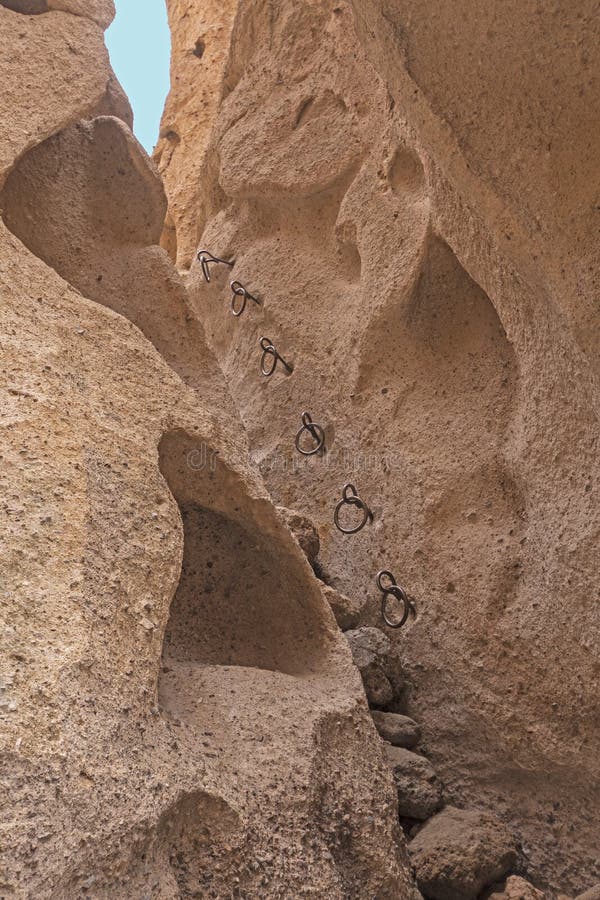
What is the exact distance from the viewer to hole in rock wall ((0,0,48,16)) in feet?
5.77

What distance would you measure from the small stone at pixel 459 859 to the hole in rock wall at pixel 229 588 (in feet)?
1.01

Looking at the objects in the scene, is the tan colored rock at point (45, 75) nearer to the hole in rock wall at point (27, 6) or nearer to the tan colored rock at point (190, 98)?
the hole in rock wall at point (27, 6)

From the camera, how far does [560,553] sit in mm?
1591

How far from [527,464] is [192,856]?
0.92m

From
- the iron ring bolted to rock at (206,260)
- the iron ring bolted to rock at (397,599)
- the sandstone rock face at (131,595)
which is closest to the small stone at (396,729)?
the iron ring bolted to rock at (397,599)

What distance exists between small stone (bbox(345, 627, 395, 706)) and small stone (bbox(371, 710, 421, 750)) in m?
0.04

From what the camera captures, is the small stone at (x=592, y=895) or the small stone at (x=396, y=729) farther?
the small stone at (x=396, y=729)

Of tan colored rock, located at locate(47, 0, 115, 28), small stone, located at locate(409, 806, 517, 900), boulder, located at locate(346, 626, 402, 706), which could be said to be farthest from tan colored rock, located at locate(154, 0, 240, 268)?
small stone, located at locate(409, 806, 517, 900)

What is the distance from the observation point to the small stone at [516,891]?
4.38ft

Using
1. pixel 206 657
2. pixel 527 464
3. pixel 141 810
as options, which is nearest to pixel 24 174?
pixel 206 657

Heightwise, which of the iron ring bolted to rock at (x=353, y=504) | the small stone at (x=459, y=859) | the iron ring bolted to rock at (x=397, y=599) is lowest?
the small stone at (x=459, y=859)

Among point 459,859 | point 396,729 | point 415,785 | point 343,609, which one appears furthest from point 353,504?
point 459,859

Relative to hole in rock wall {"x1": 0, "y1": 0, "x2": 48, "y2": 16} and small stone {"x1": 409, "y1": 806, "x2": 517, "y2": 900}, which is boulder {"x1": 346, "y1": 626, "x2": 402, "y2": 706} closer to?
small stone {"x1": 409, "y1": 806, "x2": 517, "y2": 900}

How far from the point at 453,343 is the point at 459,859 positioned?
1.07 m
